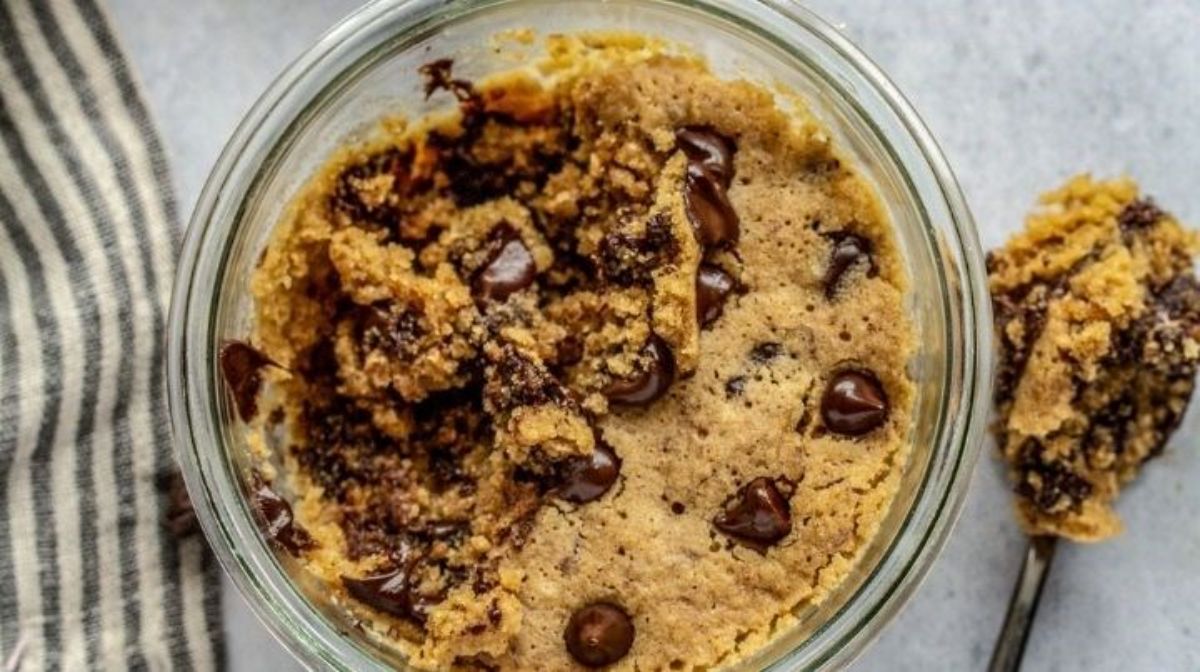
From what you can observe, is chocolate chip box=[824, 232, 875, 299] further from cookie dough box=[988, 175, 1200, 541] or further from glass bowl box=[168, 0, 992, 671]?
cookie dough box=[988, 175, 1200, 541]

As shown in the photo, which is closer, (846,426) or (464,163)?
(846,426)

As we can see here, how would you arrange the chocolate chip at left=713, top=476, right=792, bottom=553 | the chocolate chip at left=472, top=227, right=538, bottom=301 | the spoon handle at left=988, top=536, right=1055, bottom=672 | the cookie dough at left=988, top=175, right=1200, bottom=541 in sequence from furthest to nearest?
1. the spoon handle at left=988, top=536, right=1055, bottom=672
2. the cookie dough at left=988, top=175, right=1200, bottom=541
3. the chocolate chip at left=472, top=227, right=538, bottom=301
4. the chocolate chip at left=713, top=476, right=792, bottom=553

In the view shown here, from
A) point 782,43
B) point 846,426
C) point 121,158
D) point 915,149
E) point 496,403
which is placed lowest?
point 846,426

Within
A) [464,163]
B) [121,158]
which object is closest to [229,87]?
[121,158]

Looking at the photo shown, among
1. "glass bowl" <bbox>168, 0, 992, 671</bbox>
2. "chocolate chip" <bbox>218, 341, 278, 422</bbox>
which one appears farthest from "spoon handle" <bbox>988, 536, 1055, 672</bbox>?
"chocolate chip" <bbox>218, 341, 278, 422</bbox>

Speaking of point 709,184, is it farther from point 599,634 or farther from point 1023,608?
point 1023,608

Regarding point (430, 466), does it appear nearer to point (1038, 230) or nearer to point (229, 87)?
point (229, 87)

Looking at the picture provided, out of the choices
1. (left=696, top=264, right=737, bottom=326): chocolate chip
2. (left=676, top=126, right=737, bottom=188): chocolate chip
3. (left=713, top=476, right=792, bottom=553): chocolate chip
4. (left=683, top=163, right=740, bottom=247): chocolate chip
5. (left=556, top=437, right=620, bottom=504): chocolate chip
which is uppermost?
(left=676, top=126, right=737, bottom=188): chocolate chip
